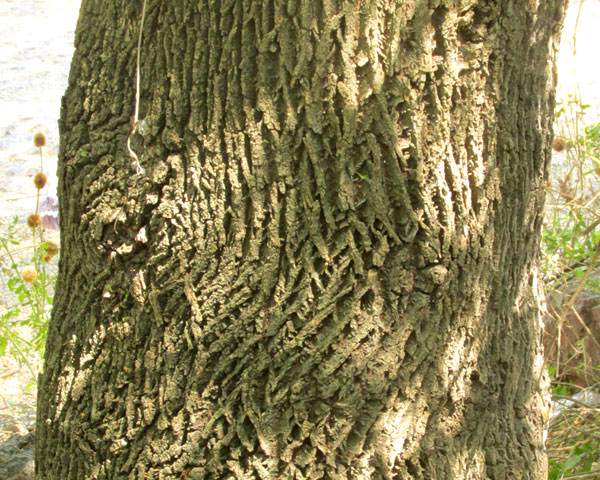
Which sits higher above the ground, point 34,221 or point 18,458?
point 34,221

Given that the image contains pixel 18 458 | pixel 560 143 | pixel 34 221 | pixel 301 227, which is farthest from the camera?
pixel 560 143

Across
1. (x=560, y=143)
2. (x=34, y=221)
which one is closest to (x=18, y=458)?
(x=34, y=221)

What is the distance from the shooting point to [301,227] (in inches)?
63.2

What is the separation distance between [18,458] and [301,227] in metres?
1.59

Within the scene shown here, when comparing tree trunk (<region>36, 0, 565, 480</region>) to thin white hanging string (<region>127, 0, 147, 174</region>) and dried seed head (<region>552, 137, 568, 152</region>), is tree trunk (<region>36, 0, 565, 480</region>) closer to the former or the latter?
thin white hanging string (<region>127, 0, 147, 174</region>)

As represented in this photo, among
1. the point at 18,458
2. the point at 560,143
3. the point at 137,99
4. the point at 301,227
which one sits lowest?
the point at 18,458

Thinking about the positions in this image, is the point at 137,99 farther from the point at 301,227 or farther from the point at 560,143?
the point at 560,143

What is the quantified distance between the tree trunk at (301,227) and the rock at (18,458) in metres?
0.73

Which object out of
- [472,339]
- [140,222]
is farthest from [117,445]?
[472,339]

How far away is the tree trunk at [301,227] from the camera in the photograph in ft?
5.15

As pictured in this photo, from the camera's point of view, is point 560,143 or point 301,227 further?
point 560,143

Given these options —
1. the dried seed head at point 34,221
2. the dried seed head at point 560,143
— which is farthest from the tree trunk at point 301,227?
the dried seed head at point 560,143

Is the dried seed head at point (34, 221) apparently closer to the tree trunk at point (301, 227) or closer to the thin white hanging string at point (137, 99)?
the tree trunk at point (301, 227)

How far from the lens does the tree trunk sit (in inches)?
61.8
